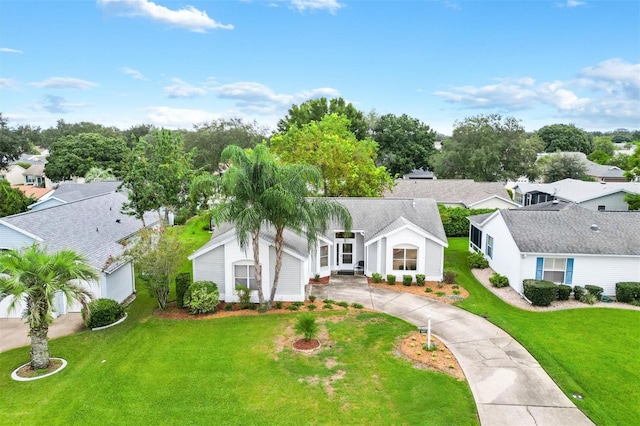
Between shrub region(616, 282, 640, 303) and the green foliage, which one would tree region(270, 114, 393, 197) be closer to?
the green foliage

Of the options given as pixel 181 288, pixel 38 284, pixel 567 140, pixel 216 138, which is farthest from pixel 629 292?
pixel 567 140

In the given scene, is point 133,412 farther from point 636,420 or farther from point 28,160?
point 28,160

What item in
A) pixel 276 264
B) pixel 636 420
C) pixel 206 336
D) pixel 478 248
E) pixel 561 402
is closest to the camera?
pixel 636 420

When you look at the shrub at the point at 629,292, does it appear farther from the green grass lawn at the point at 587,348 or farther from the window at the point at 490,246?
the window at the point at 490,246

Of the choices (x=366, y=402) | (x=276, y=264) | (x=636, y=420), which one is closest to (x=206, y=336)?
(x=276, y=264)

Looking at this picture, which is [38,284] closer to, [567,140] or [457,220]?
[457,220]

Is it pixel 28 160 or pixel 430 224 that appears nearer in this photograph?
pixel 430 224
